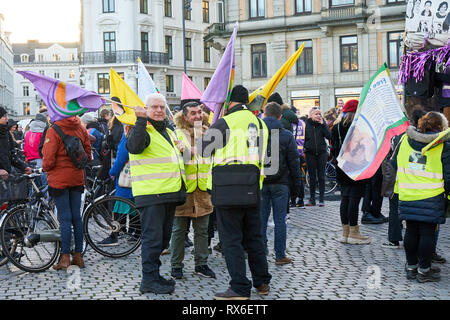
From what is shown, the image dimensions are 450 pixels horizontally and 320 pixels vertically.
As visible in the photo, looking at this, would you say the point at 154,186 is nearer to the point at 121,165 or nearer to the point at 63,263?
the point at 63,263

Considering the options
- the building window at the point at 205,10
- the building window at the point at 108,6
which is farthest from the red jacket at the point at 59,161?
the building window at the point at 205,10

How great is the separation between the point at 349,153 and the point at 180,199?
8.51ft

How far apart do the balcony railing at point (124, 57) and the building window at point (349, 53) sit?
20.0 meters

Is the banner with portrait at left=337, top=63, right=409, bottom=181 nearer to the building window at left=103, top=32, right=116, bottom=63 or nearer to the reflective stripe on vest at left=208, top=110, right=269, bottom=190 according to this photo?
the reflective stripe on vest at left=208, top=110, right=269, bottom=190

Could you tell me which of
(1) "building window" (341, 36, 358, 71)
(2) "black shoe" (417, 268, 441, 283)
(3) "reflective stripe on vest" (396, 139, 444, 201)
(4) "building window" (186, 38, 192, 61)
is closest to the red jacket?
(3) "reflective stripe on vest" (396, 139, 444, 201)

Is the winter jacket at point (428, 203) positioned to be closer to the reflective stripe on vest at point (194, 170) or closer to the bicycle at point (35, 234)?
the reflective stripe on vest at point (194, 170)

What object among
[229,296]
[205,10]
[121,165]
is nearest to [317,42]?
[205,10]

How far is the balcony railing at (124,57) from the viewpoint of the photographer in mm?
52250

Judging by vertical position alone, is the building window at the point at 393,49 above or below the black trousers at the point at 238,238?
above

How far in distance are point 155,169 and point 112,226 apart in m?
2.36

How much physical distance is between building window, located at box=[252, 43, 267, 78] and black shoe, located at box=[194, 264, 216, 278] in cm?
3230

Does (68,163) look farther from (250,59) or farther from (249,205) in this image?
(250,59)

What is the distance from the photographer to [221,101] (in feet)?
21.8

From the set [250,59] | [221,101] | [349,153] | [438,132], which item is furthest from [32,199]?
[250,59]
